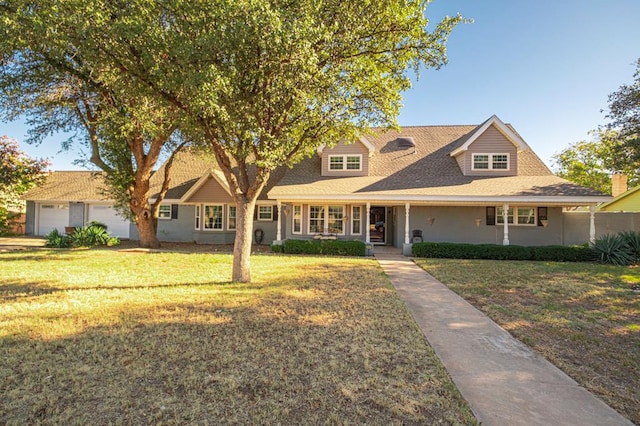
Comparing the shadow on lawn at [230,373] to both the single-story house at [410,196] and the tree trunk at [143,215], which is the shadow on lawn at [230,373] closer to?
the single-story house at [410,196]

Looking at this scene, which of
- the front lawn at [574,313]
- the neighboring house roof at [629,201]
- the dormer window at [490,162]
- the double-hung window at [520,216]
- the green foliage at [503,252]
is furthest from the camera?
the neighboring house roof at [629,201]

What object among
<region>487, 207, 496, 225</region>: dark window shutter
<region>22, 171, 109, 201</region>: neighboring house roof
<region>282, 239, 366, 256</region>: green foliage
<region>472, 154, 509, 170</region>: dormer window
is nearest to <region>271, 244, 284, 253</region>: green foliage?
<region>282, 239, 366, 256</region>: green foliage

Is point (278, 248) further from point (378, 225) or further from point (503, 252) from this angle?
point (503, 252)

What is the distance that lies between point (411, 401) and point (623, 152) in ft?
68.0

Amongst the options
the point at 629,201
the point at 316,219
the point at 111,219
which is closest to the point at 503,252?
A: the point at 316,219

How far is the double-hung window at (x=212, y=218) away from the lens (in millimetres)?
19197

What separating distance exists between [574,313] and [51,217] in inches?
1160

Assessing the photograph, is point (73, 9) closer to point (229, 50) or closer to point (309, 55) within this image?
point (229, 50)

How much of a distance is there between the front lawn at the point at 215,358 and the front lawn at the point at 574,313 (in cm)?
169

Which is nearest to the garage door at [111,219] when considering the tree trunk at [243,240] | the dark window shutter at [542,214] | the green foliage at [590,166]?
the tree trunk at [243,240]

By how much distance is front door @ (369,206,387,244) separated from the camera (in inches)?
729

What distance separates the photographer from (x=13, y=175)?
63.4 feet

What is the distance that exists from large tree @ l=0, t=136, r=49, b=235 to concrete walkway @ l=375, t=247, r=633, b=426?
24646mm

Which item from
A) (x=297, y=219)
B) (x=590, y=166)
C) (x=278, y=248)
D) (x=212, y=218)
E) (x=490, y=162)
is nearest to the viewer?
(x=278, y=248)
